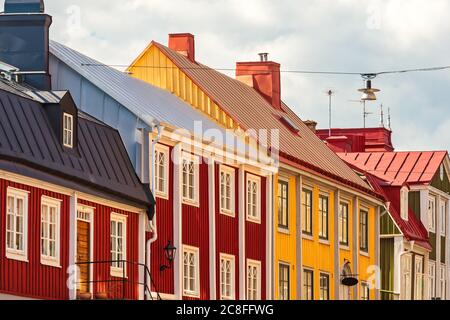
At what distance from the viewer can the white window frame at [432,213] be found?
71125 millimetres

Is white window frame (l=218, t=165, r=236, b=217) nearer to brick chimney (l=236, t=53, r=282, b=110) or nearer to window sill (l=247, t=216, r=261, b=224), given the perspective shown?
window sill (l=247, t=216, r=261, b=224)

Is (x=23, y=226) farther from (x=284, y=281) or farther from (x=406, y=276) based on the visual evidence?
(x=406, y=276)

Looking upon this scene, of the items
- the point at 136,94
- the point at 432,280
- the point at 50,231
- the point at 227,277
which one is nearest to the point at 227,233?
the point at 227,277

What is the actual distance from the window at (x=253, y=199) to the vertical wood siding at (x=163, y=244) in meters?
6.13

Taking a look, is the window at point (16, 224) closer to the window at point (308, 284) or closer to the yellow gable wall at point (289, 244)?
the yellow gable wall at point (289, 244)

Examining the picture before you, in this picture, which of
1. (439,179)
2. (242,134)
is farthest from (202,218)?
(439,179)

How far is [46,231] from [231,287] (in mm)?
11883

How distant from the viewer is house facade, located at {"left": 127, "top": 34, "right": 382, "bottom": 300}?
54719mm

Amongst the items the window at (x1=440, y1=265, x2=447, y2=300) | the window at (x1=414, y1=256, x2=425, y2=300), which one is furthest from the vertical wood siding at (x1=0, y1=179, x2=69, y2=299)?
the window at (x1=440, y1=265, x2=447, y2=300)

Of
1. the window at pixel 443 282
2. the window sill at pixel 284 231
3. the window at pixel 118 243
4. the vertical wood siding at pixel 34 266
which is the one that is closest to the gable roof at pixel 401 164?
the window at pixel 443 282

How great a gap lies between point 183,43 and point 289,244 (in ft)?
28.1

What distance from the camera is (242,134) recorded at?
53.7 metres

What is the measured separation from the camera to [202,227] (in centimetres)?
4784
